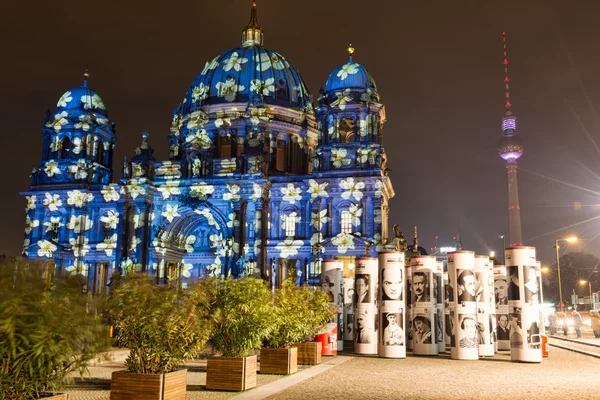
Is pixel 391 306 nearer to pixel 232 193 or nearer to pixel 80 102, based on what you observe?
pixel 232 193

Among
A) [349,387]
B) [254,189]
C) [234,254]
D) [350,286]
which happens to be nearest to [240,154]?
[254,189]

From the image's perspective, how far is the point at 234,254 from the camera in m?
59.0

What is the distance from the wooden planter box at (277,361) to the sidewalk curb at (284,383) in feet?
1.21

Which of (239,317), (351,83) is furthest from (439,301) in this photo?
(351,83)

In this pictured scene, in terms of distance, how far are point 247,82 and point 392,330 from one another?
53.0 metres

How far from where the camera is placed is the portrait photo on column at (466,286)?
2686cm

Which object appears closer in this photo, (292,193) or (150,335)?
(150,335)

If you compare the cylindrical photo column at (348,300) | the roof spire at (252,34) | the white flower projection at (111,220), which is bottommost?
the cylindrical photo column at (348,300)

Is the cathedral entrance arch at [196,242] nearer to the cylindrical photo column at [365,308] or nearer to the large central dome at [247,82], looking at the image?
the large central dome at [247,82]

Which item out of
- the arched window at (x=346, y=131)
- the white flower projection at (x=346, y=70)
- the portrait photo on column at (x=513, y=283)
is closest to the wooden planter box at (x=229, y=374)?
the portrait photo on column at (x=513, y=283)

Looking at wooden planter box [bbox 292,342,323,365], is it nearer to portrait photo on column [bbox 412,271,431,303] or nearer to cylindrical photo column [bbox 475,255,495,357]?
portrait photo on column [bbox 412,271,431,303]

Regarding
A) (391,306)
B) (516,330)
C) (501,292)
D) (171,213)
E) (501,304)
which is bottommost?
(516,330)

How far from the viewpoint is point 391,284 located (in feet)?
89.6

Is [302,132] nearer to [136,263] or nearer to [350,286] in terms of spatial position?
[136,263]
